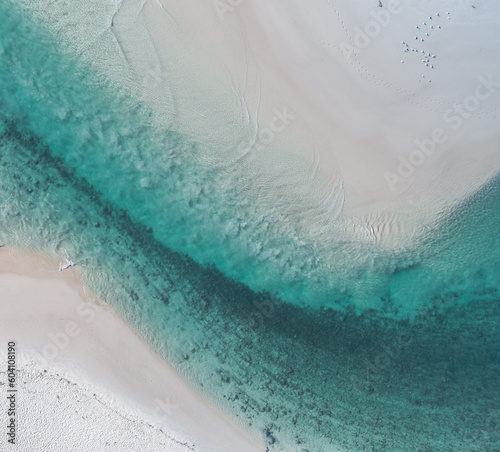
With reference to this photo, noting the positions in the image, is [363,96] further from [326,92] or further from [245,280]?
[245,280]

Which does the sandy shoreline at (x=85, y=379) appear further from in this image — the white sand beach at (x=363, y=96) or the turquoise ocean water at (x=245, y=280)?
the white sand beach at (x=363, y=96)

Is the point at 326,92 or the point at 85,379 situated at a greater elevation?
the point at 326,92

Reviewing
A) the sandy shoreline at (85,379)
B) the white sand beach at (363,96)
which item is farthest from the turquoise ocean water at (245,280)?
the white sand beach at (363,96)

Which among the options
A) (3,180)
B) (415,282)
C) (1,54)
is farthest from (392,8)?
(3,180)

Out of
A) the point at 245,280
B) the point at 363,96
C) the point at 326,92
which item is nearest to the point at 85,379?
the point at 245,280

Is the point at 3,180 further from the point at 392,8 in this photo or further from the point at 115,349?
the point at 392,8

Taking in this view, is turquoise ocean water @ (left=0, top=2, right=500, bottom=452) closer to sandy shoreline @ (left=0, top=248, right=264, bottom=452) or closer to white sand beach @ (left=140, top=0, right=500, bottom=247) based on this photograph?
sandy shoreline @ (left=0, top=248, right=264, bottom=452)

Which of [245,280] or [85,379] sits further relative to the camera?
[245,280]
